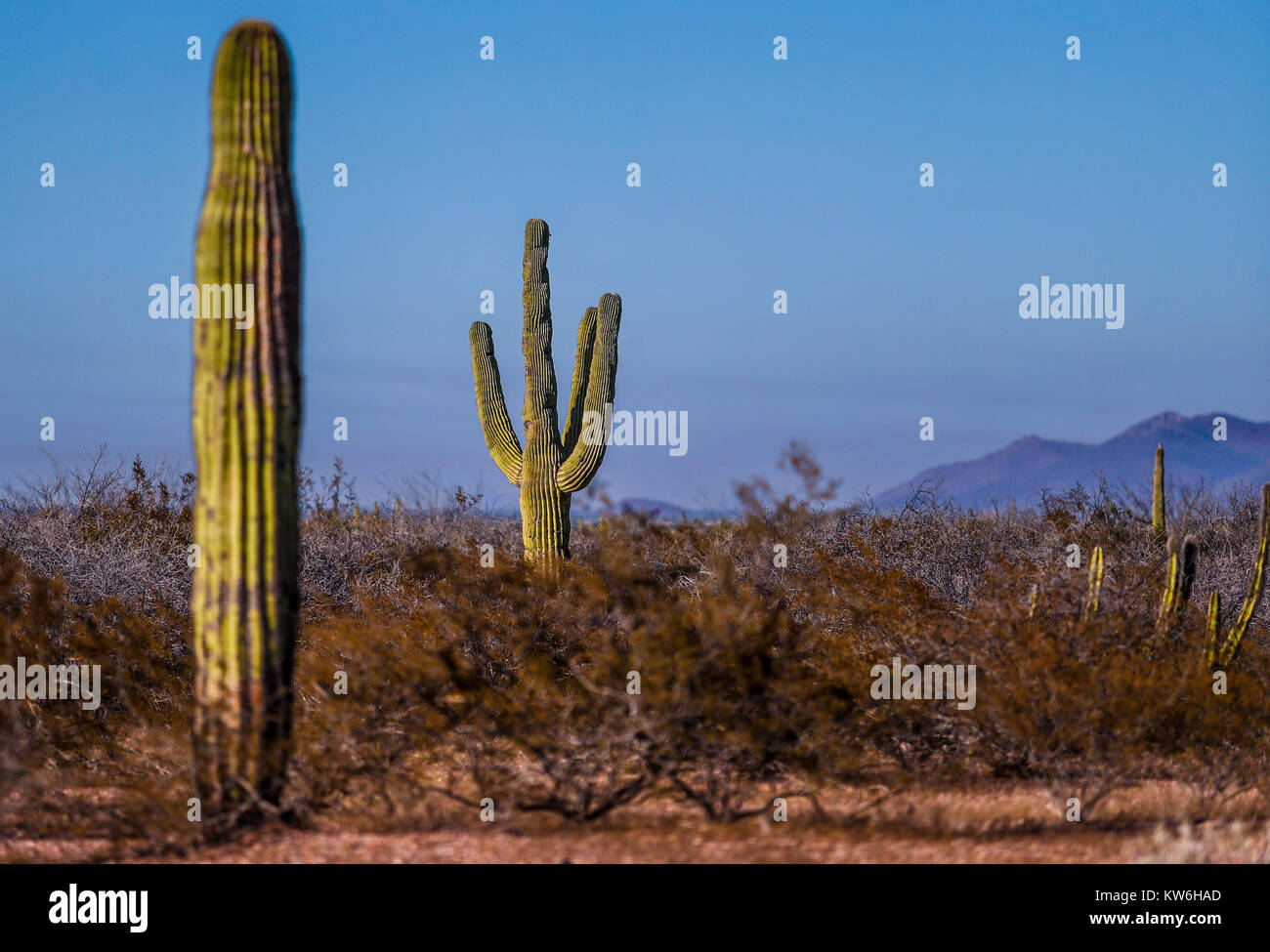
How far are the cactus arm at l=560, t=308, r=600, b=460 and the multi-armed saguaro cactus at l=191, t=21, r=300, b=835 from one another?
8.44 m

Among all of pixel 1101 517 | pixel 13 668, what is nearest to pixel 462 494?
pixel 1101 517

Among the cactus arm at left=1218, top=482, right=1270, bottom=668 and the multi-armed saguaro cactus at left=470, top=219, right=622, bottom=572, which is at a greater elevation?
the multi-armed saguaro cactus at left=470, top=219, right=622, bottom=572

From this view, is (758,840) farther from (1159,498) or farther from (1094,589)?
(1159,498)

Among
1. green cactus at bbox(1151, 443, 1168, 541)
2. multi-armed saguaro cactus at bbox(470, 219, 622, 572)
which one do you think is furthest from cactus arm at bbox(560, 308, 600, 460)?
green cactus at bbox(1151, 443, 1168, 541)

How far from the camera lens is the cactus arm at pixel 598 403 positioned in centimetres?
1503

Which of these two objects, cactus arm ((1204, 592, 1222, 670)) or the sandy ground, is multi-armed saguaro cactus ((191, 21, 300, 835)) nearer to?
the sandy ground

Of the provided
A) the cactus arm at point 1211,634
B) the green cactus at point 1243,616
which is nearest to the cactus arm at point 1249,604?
the green cactus at point 1243,616

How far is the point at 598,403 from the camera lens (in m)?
15.6

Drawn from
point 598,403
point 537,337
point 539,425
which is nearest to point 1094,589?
point 598,403

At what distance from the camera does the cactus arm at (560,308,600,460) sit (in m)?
15.8

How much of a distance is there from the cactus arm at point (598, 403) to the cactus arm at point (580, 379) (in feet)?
0.45

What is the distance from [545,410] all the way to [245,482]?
8439mm
